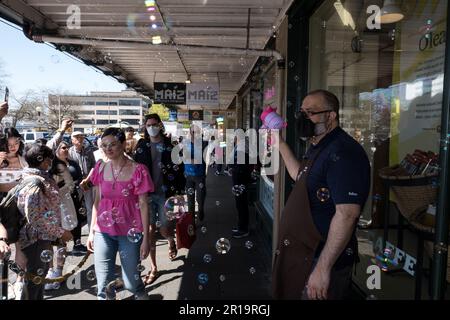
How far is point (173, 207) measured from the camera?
500cm

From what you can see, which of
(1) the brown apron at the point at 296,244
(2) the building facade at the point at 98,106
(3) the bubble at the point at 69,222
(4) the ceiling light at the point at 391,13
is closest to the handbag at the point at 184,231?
(3) the bubble at the point at 69,222

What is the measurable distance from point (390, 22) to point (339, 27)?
35.2 inches

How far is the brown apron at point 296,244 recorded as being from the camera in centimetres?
217

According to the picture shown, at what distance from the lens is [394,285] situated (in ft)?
10.6

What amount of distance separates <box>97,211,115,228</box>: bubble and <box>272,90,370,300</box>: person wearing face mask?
1570 mm

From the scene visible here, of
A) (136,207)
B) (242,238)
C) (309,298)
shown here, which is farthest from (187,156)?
(309,298)

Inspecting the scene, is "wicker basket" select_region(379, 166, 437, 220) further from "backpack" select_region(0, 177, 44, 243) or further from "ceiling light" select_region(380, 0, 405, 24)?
"backpack" select_region(0, 177, 44, 243)

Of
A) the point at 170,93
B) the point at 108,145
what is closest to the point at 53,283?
the point at 108,145

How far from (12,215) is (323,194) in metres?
2.42

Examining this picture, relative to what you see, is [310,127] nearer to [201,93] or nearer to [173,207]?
[173,207]

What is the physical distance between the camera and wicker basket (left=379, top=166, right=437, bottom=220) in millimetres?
2372

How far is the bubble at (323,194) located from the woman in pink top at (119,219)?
1.68 m

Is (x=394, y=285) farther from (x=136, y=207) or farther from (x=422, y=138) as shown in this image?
(x=136, y=207)
